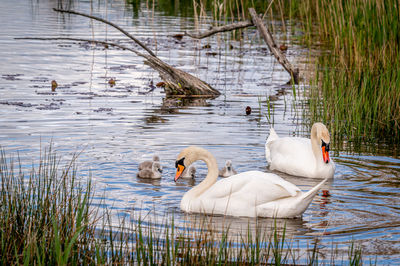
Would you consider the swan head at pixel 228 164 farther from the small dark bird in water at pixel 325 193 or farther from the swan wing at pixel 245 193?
the swan wing at pixel 245 193

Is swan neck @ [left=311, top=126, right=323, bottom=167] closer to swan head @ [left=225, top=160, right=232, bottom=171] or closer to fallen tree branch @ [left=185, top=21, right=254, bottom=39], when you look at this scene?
swan head @ [left=225, top=160, right=232, bottom=171]

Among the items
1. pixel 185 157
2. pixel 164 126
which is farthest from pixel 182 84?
pixel 185 157

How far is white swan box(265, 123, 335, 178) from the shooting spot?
8.63 metres

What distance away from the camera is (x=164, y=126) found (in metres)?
11.1

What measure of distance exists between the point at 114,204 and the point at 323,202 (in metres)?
2.29

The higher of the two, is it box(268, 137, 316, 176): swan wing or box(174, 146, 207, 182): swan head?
box(174, 146, 207, 182): swan head

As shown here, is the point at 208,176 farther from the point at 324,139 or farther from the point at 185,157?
the point at 324,139

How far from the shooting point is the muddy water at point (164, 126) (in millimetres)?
6992

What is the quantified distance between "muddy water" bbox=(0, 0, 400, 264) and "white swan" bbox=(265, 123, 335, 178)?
0.15m

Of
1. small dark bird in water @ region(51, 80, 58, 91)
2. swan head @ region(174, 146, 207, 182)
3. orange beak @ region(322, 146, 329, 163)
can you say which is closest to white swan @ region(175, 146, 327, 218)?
swan head @ region(174, 146, 207, 182)

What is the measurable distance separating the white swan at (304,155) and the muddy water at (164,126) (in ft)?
0.49

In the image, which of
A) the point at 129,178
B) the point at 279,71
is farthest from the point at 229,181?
the point at 279,71

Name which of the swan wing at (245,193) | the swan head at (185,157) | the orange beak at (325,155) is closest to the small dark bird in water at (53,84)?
the orange beak at (325,155)

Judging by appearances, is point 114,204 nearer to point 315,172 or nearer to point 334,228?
point 334,228
